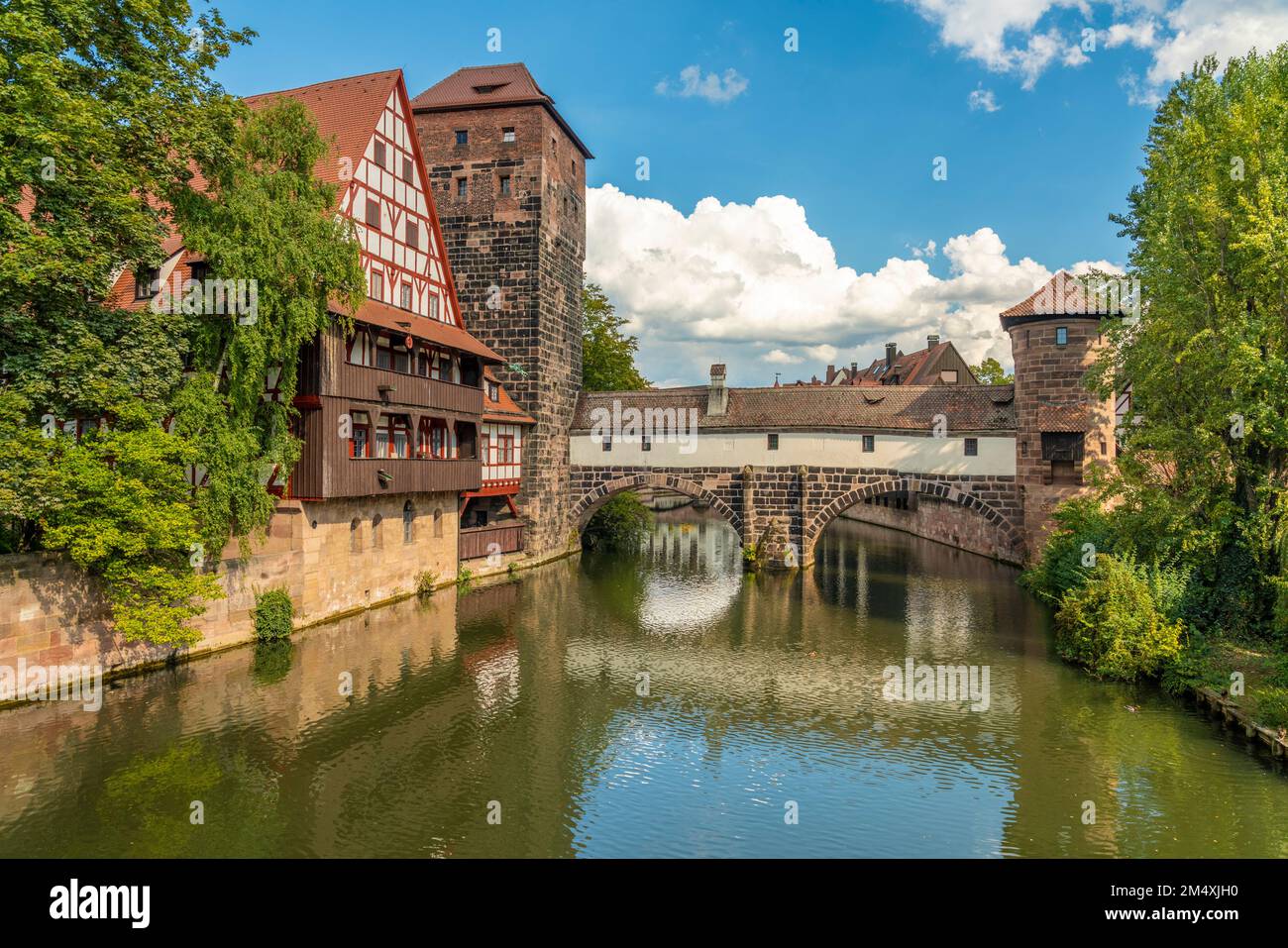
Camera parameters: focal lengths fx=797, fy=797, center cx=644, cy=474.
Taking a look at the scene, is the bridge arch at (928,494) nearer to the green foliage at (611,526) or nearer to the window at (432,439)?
the green foliage at (611,526)

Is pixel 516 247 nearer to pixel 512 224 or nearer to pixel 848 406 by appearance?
pixel 512 224

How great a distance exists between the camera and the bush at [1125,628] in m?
17.1

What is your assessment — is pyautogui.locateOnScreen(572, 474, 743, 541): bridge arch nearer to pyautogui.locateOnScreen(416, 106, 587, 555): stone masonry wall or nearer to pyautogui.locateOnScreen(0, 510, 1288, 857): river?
pyautogui.locateOnScreen(416, 106, 587, 555): stone masonry wall

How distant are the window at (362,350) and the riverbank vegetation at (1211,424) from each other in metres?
19.5

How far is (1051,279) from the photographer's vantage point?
3144cm

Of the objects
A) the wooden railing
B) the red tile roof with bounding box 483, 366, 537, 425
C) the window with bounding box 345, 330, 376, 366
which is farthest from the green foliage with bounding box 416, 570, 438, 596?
the window with bounding box 345, 330, 376, 366

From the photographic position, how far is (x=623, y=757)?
43.5 feet

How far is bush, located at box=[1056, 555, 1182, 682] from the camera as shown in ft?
56.1

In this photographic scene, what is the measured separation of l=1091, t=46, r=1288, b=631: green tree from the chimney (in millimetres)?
17117

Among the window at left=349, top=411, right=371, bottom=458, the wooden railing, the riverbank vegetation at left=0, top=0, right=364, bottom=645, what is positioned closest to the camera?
the riverbank vegetation at left=0, top=0, right=364, bottom=645

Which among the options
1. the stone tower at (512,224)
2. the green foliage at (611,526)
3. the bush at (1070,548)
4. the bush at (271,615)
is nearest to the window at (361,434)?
the bush at (271,615)

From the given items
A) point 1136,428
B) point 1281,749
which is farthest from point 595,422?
point 1281,749
